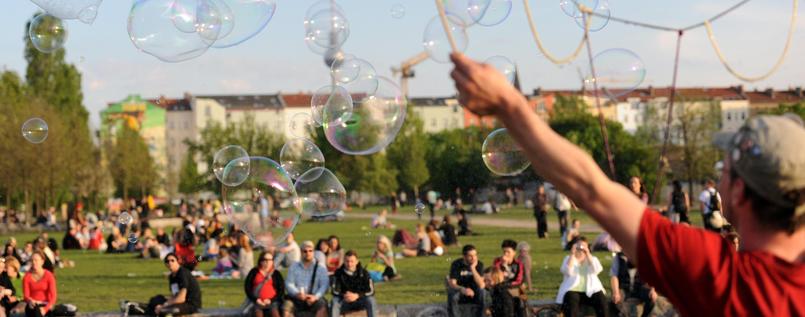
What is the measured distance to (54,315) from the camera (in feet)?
51.9

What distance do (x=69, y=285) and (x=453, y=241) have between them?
10.9m

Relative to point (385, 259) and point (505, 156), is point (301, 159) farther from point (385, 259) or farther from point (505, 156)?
point (385, 259)

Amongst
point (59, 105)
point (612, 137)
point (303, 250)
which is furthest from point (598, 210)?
point (612, 137)

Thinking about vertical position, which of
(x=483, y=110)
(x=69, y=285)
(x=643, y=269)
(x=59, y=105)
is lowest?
(x=69, y=285)

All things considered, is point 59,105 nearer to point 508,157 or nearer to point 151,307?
point 151,307

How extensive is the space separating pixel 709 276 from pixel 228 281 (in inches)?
861

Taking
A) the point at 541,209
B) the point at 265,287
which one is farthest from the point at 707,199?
the point at 265,287

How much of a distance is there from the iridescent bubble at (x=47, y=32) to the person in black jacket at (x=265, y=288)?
3888mm

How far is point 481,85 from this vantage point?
8.94 feet

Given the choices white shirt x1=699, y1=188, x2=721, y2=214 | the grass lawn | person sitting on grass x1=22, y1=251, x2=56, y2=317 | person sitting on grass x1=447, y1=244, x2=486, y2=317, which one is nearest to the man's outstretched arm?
person sitting on grass x1=447, y1=244, x2=486, y2=317

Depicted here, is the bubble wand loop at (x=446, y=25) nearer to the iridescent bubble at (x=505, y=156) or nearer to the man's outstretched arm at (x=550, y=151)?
the man's outstretched arm at (x=550, y=151)

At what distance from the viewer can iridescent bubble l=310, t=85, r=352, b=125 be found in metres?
10.2

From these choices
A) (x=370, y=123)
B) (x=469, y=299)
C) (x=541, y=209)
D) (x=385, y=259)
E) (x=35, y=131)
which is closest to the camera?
(x=370, y=123)

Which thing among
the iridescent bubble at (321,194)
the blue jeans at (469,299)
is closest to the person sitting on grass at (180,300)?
the iridescent bubble at (321,194)
